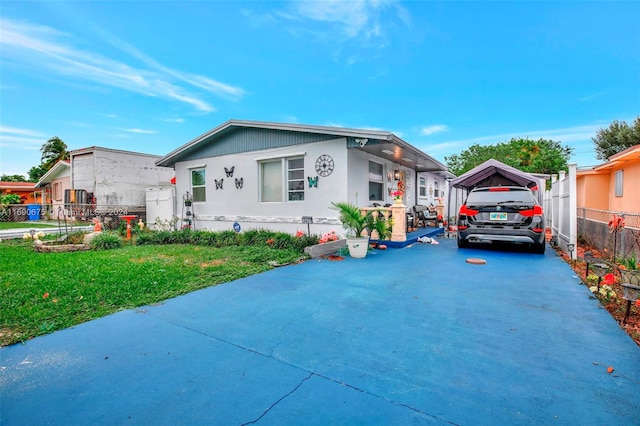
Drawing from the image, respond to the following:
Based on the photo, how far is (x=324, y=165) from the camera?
27.4 feet

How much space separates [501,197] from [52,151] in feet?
127

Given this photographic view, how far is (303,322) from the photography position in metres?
3.16

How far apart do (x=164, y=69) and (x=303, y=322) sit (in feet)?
36.5

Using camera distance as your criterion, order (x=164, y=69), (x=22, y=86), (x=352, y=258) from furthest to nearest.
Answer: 1. (x=164, y=69)
2. (x=22, y=86)
3. (x=352, y=258)

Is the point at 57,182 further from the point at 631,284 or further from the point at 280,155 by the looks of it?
the point at 631,284

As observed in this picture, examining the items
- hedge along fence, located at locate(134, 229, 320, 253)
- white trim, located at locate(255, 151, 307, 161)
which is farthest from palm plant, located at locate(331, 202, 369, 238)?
white trim, located at locate(255, 151, 307, 161)

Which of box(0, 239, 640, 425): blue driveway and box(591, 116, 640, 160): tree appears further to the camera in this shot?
box(591, 116, 640, 160): tree

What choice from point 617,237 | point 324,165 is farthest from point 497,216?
point 324,165

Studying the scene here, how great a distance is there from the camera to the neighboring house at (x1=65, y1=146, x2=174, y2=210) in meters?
15.0

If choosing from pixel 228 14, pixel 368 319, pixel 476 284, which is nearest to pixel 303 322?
pixel 368 319

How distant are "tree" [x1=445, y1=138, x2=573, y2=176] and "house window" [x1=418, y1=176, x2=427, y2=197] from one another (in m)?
9.47

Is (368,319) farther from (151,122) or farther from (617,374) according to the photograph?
(151,122)

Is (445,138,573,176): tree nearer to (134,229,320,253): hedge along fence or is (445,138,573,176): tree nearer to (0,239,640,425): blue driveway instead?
(134,229,320,253): hedge along fence

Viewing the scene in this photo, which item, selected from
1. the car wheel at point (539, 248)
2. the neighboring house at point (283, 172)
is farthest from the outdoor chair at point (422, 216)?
the car wheel at point (539, 248)
